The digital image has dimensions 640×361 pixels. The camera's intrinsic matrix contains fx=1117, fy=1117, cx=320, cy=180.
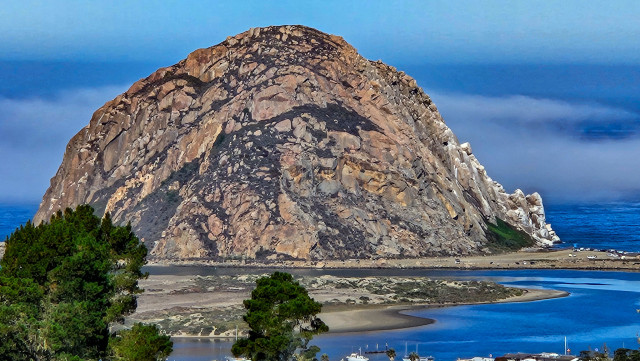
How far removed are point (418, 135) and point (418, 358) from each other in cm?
12347

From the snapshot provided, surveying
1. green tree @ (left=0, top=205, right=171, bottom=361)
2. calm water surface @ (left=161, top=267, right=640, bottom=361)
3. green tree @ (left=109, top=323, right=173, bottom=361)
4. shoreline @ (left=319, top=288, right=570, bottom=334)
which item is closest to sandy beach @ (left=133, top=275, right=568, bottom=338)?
shoreline @ (left=319, top=288, right=570, bottom=334)

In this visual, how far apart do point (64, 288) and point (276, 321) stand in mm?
10654

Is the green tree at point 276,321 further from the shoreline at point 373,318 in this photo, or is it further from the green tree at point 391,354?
the shoreline at point 373,318

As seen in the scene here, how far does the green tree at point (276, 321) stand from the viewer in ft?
185

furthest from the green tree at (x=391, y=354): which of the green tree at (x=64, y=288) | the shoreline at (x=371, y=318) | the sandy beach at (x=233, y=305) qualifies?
the green tree at (x=64, y=288)

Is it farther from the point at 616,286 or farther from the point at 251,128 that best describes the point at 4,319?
the point at 251,128

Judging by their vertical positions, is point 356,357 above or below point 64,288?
below

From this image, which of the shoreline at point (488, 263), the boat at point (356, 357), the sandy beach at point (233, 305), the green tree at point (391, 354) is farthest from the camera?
the shoreline at point (488, 263)

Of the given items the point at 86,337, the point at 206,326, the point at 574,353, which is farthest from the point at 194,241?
the point at 86,337

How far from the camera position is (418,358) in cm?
7356

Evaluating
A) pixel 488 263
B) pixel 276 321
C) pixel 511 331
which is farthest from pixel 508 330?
pixel 488 263

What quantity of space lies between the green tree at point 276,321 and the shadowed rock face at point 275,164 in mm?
95868

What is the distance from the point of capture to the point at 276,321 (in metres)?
56.5

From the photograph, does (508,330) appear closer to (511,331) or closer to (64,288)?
(511,331)
